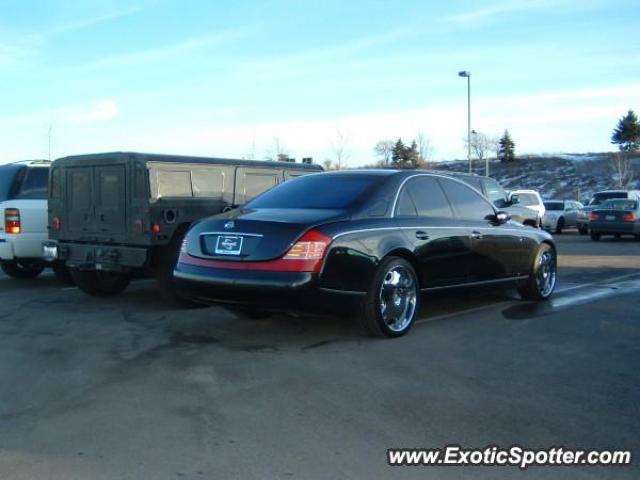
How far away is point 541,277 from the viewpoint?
28.0 ft

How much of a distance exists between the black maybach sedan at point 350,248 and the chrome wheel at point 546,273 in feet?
3.04

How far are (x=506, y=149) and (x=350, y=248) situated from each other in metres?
87.0

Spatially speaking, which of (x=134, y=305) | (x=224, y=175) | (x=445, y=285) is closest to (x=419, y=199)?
(x=445, y=285)

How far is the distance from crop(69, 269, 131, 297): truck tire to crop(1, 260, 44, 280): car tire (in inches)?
81.9

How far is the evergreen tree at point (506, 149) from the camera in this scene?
291 feet

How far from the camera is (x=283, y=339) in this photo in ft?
20.9

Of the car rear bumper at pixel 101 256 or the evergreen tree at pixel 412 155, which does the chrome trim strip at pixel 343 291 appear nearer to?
the car rear bumper at pixel 101 256

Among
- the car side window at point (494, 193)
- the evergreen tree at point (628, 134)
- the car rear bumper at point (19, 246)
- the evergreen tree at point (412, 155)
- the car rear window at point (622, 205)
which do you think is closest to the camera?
the car rear bumper at point (19, 246)

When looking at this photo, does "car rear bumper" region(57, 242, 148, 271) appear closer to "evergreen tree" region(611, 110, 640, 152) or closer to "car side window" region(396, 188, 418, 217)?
"car side window" region(396, 188, 418, 217)

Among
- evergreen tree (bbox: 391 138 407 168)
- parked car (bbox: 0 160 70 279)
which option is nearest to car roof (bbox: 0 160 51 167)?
parked car (bbox: 0 160 70 279)

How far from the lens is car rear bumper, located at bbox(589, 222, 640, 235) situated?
68.7ft

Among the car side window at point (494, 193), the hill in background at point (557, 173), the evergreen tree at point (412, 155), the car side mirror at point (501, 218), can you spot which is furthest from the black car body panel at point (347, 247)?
the hill in background at point (557, 173)

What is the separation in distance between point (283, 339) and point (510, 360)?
199 centimetres

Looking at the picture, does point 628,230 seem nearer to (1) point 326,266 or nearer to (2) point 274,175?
(2) point 274,175
